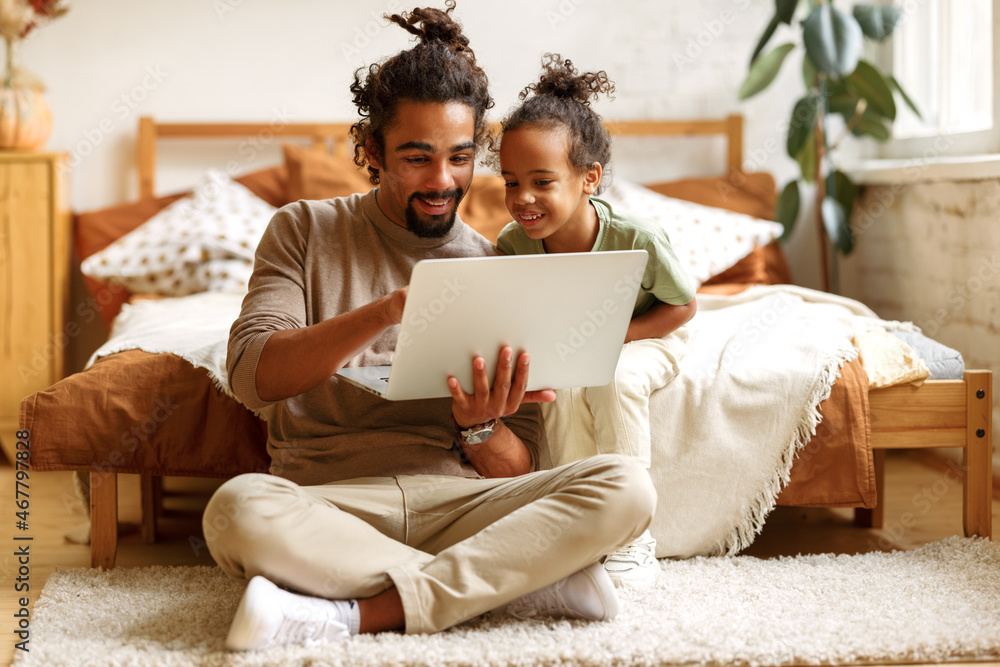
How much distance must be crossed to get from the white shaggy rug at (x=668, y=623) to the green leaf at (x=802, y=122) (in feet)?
5.19

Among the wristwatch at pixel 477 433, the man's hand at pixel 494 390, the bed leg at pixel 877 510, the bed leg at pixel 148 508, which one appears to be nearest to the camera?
the man's hand at pixel 494 390

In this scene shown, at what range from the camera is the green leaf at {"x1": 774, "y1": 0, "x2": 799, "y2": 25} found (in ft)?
9.22

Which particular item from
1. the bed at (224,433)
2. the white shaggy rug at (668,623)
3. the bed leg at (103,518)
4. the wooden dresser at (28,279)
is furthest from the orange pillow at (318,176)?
the white shaggy rug at (668,623)

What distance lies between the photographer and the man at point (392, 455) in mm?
1267

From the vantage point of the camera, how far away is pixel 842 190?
3006 millimetres

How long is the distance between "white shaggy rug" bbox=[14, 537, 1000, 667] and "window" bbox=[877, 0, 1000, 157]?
4.52 feet

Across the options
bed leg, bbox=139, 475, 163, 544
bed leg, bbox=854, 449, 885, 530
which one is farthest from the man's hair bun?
bed leg, bbox=854, 449, 885, 530

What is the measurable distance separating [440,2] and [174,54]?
0.91 meters

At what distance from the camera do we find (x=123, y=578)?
64.3 inches

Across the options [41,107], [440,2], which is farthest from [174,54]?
[440,2]

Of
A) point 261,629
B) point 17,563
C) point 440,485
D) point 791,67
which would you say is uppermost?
point 791,67

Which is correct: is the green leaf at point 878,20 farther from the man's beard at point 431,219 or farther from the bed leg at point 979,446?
the man's beard at point 431,219

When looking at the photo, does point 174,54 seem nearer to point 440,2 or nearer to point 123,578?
point 440,2

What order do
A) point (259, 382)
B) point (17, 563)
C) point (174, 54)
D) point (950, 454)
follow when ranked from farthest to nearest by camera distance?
point (174, 54)
point (950, 454)
point (17, 563)
point (259, 382)
